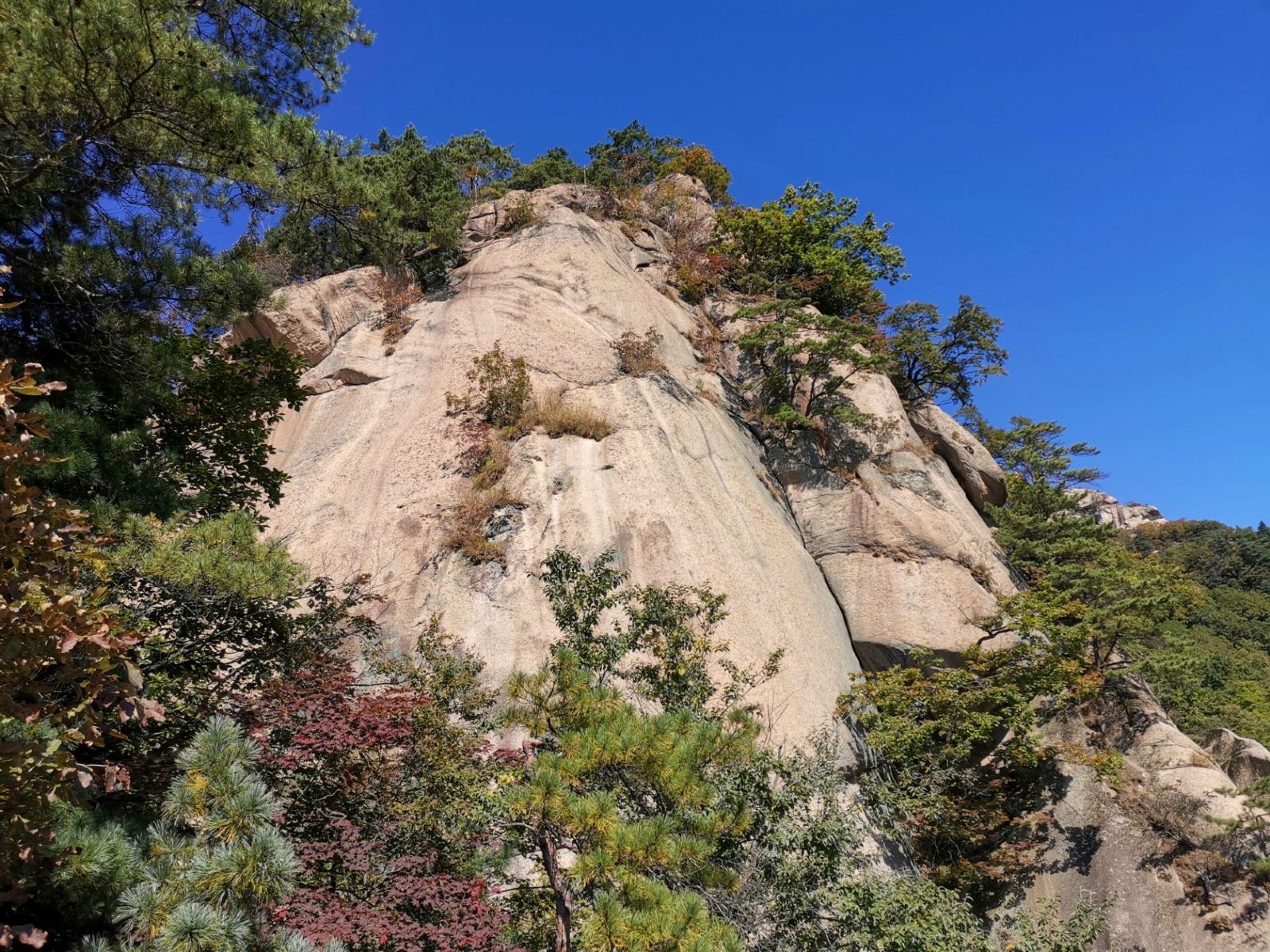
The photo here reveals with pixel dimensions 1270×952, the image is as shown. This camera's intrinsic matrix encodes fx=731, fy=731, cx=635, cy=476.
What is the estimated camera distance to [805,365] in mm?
19094

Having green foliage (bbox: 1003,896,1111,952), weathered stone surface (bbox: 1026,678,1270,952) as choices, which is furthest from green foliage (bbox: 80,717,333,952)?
weathered stone surface (bbox: 1026,678,1270,952)

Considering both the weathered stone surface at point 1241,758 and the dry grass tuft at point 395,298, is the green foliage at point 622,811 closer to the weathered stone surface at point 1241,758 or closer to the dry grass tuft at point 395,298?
the dry grass tuft at point 395,298

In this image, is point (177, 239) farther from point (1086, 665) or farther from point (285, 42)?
point (1086, 665)

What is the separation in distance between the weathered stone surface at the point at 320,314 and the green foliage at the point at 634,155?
13.2 meters

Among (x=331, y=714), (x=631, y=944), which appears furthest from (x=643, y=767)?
(x=331, y=714)

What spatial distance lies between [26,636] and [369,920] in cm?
305

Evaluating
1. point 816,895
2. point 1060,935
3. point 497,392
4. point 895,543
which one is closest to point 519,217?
point 497,392

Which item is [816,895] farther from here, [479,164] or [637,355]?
[479,164]

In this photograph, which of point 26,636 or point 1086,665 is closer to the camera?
point 26,636

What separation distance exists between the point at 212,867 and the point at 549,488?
9.88 m

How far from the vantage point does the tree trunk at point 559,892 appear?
5.49m

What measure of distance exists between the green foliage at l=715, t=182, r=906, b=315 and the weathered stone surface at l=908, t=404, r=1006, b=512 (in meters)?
4.41

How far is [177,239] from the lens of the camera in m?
7.55

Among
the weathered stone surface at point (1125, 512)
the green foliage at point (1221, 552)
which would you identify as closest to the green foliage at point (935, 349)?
the green foliage at point (1221, 552)
